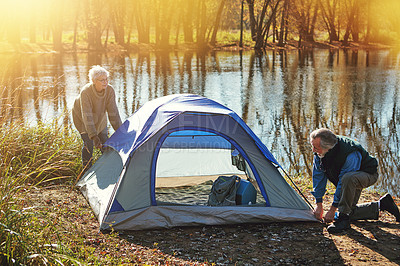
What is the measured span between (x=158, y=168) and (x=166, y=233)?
1990 mm

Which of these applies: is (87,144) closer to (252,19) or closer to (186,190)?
(186,190)

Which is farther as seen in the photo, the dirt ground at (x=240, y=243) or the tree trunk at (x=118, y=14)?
the tree trunk at (x=118, y=14)

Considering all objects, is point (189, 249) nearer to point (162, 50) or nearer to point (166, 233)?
point (166, 233)

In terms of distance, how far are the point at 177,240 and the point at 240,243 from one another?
66 centimetres

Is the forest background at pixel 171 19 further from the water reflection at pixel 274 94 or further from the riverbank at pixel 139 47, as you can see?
the water reflection at pixel 274 94

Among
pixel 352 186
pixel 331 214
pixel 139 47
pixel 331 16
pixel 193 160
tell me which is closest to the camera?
pixel 352 186

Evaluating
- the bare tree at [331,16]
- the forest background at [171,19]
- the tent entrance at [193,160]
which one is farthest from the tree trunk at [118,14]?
the tent entrance at [193,160]

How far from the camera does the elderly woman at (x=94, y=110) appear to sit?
607 centimetres

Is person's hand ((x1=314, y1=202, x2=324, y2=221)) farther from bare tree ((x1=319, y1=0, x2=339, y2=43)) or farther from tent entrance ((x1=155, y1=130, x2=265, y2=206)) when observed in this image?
bare tree ((x1=319, y1=0, x2=339, y2=43))

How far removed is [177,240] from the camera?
188 inches

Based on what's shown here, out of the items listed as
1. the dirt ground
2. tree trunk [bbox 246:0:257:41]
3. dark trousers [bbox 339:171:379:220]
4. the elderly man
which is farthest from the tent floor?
tree trunk [bbox 246:0:257:41]

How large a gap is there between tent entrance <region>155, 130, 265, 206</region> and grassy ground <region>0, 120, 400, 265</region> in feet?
5.07

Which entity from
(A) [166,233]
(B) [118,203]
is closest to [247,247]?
(A) [166,233]

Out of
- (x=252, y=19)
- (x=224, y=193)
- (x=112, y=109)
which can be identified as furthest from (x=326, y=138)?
(x=252, y=19)
